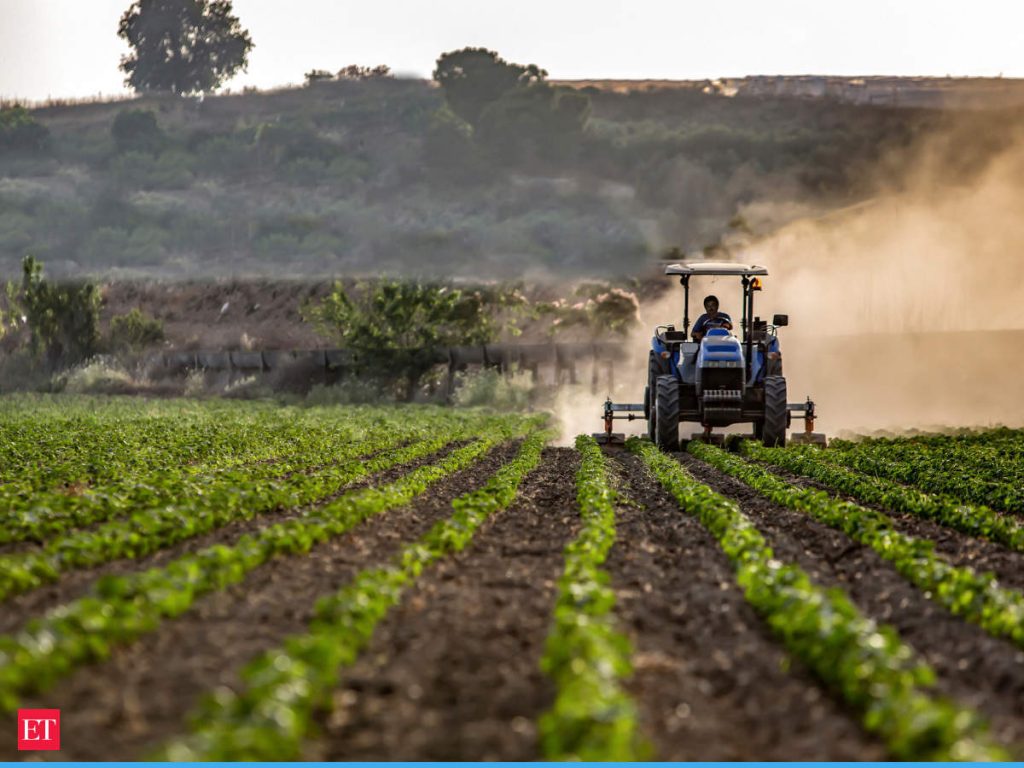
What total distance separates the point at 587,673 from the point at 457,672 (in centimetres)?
153

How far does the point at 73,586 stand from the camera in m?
12.5

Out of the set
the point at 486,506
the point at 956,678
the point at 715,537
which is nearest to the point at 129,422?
the point at 486,506

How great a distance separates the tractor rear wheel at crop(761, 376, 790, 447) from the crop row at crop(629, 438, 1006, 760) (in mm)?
14602

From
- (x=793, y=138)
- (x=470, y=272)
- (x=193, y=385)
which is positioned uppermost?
(x=793, y=138)

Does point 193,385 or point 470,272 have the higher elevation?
point 470,272

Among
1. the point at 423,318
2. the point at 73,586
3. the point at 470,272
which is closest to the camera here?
the point at 73,586

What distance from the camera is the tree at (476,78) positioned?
10650 centimetres

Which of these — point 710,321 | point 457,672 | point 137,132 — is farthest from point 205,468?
point 137,132

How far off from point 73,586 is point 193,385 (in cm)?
5533

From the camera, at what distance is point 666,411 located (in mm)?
28703

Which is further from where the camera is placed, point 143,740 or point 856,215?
point 856,215

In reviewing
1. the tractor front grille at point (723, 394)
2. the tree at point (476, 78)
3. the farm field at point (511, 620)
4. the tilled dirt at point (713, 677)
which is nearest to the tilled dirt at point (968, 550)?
the farm field at point (511, 620)

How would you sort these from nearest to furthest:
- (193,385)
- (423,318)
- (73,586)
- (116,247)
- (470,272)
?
(73,586), (423,318), (193,385), (470,272), (116,247)

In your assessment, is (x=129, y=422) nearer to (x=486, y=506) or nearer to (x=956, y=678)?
(x=486, y=506)
